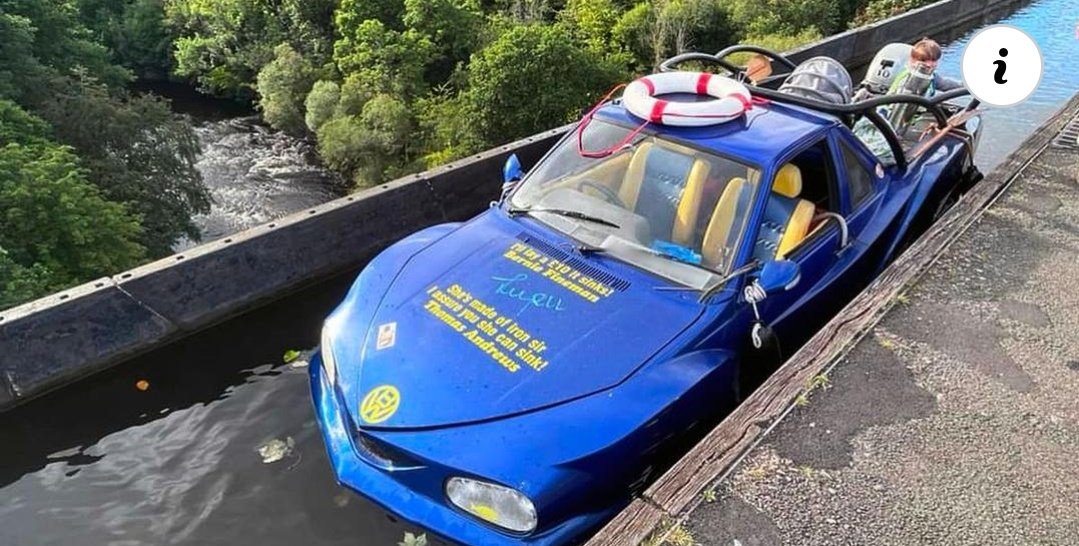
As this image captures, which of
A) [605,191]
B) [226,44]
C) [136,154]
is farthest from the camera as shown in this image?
[226,44]

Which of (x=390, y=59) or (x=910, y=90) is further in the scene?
(x=390, y=59)

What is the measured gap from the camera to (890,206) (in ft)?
15.8

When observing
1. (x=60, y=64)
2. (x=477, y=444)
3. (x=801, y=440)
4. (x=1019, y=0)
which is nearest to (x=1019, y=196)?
(x=801, y=440)

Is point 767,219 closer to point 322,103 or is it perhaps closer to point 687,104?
point 687,104

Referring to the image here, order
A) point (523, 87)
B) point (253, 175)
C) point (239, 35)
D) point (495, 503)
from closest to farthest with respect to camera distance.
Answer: point (495, 503) → point (523, 87) → point (253, 175) → point (239, 35)

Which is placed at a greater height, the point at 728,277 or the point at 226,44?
the point at 728,277

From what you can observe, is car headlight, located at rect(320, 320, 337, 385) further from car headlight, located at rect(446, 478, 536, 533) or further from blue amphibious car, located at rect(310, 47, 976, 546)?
car headlight, located at rect(446, 478, 536, 533)

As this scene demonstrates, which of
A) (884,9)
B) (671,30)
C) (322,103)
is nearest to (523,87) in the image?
(671,30)

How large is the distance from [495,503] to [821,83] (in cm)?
400

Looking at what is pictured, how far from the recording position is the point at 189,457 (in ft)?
12.9

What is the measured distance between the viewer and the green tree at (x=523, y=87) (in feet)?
43.8

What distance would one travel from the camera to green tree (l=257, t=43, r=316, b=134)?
23344mm

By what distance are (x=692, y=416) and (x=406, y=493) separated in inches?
50.4
